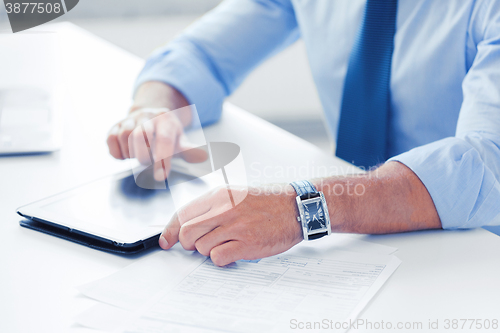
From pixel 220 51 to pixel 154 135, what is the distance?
41 cm

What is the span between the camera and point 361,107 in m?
1.00

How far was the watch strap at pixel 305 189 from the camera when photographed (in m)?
0.66

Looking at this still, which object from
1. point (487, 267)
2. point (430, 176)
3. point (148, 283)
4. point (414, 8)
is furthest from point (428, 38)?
point (148, 283)

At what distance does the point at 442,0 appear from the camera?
89cm

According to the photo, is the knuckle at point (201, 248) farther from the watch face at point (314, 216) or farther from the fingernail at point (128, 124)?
the fingernail at point (128, 124)

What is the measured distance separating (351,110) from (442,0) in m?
0.28

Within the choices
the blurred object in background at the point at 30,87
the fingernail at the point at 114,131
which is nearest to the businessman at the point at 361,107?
the fingernail at the point at 114,131

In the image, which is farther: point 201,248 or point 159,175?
point 159,175

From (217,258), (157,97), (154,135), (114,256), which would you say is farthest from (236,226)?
(157,97)

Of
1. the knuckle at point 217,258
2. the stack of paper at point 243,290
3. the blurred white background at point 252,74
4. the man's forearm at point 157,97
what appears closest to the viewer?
the stack of paper at point 243,290

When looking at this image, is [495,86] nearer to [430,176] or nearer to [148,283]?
[430,176]

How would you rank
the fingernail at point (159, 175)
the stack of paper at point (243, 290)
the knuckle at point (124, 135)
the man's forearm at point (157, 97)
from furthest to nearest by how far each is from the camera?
1. the man's forearm at point (157, 97)
2. the knuckle at point (124, 135)
3. the fingernail at point (159, 175)
4. the stack of paper at point (243, 290)

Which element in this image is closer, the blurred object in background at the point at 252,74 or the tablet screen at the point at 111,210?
the tablet screen at the point at 111,210

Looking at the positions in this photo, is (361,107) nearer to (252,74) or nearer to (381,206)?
(381,206)
